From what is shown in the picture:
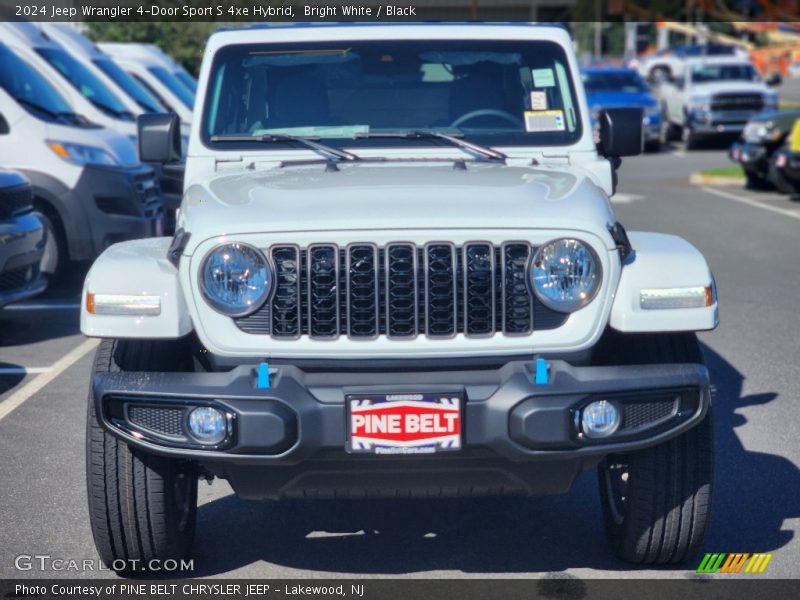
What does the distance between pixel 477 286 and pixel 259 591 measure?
1.27 meters

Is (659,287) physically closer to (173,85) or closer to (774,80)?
(173,85)

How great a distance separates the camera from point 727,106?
28.7 meters

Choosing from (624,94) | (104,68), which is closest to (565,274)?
(104,68)

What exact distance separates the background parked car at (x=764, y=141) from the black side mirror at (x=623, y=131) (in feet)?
41.1

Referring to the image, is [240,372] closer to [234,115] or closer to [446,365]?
[446,365]

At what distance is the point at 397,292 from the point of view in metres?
4.31

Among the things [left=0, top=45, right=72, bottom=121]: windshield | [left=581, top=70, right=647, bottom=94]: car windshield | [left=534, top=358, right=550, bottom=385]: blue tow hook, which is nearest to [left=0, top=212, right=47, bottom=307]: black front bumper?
[left=0, top=45, right=72, bottom=121]: windshield

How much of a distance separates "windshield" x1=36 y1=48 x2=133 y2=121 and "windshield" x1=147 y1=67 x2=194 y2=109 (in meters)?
4.13

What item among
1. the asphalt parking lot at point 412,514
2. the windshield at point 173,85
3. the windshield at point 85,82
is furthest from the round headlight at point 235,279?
the windshield at point 173,85

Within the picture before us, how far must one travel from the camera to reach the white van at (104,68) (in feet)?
48.3

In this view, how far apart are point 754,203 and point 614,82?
11.9 meters

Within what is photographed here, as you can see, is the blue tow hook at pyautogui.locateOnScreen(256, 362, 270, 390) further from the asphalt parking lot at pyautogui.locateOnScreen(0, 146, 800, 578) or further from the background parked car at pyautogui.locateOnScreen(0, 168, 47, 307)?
the background parked car at pyautogui.locateOnScreen(0, 168, 47, 307)

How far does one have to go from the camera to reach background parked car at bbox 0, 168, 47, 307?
8883mm

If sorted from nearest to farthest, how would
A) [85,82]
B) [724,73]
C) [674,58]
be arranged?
[85,82] < [724,73] < [674,58]
